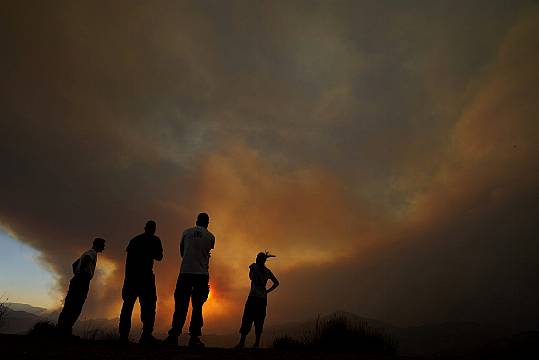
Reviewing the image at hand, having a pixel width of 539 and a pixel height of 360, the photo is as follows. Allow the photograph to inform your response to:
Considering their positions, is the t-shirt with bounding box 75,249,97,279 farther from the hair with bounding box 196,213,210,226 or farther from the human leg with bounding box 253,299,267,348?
the human leg with bounding box 253,299,267,348

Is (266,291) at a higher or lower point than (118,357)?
higher

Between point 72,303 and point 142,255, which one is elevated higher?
point 142,255

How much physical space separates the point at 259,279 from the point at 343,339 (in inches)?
176

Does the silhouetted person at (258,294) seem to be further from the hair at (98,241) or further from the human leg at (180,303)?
the hair at (98,241)

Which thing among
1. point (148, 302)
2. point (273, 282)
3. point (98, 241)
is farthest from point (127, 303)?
point (273, 282)

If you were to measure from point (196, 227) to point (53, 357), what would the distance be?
136 inches

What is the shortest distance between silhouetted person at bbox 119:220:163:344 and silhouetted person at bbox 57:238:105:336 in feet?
7.26

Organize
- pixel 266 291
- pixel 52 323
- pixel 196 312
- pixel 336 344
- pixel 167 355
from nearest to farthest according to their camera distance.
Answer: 1. pixel 167 355
2. pixel 196 312
3. pixel 266 291
4. pixel 336 344
5. pixel 52 323

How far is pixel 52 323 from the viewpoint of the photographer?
16328 millimetres

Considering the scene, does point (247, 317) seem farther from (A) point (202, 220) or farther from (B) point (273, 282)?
(A) point (202, 220)

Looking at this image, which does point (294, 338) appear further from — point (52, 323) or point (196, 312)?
point (52, 323)

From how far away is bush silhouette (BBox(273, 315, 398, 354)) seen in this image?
1092 centimetres

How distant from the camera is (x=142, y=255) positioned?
7.13 metres

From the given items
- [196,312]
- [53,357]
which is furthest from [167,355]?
[196,312]
